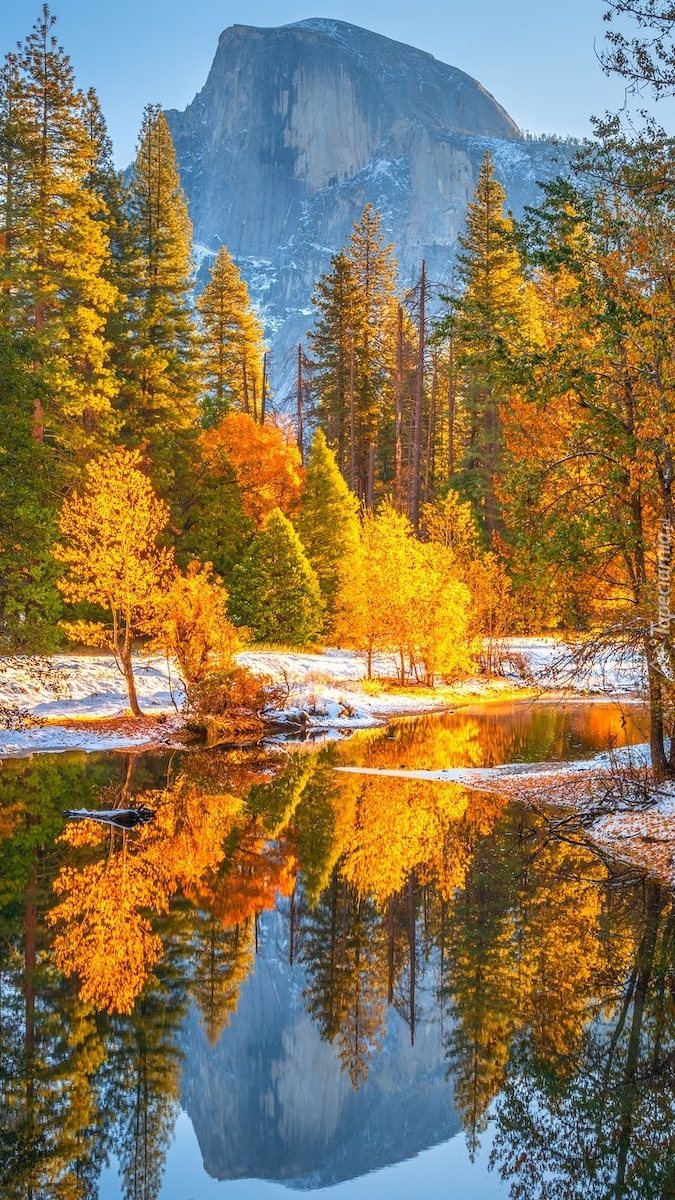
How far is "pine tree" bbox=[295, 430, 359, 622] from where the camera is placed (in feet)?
131

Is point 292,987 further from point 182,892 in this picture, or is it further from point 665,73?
point 665,73

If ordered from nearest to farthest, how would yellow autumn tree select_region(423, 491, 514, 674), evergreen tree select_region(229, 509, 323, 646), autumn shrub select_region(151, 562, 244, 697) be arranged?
autumn shrub select_region(151, 562, 244, 697), evergreen tree select_region(229, 509, 323, 646), yellow autumn tree select_region(423, 491, 514, 674)

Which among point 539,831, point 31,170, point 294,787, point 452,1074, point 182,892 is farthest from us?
point 31,170

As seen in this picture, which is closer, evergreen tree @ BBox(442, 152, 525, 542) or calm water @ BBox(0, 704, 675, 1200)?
calm water @ BBox(0, 704, 675, 1200)

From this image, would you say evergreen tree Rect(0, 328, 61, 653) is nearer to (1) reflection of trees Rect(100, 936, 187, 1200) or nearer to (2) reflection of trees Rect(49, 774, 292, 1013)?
(2) reflection of trees Rect(49, 774, 292, 1013)

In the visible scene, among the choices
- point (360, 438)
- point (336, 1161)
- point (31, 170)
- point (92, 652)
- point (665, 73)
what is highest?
point (31, 170)

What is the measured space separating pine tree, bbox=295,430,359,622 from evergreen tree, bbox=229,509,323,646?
4.65 m

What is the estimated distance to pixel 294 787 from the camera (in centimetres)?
1908

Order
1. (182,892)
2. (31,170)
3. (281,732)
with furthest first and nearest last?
(31,170), (281,732), (182,892)

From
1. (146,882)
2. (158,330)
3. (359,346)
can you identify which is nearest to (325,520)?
(158,330)

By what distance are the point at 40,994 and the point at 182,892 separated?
10.7 feet

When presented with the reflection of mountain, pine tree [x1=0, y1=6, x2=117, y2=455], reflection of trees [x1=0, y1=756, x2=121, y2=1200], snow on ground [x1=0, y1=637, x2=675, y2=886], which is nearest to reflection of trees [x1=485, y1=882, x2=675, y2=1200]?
the reflection of mountain

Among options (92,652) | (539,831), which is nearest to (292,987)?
(539,831)

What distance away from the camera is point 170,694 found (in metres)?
26.9
